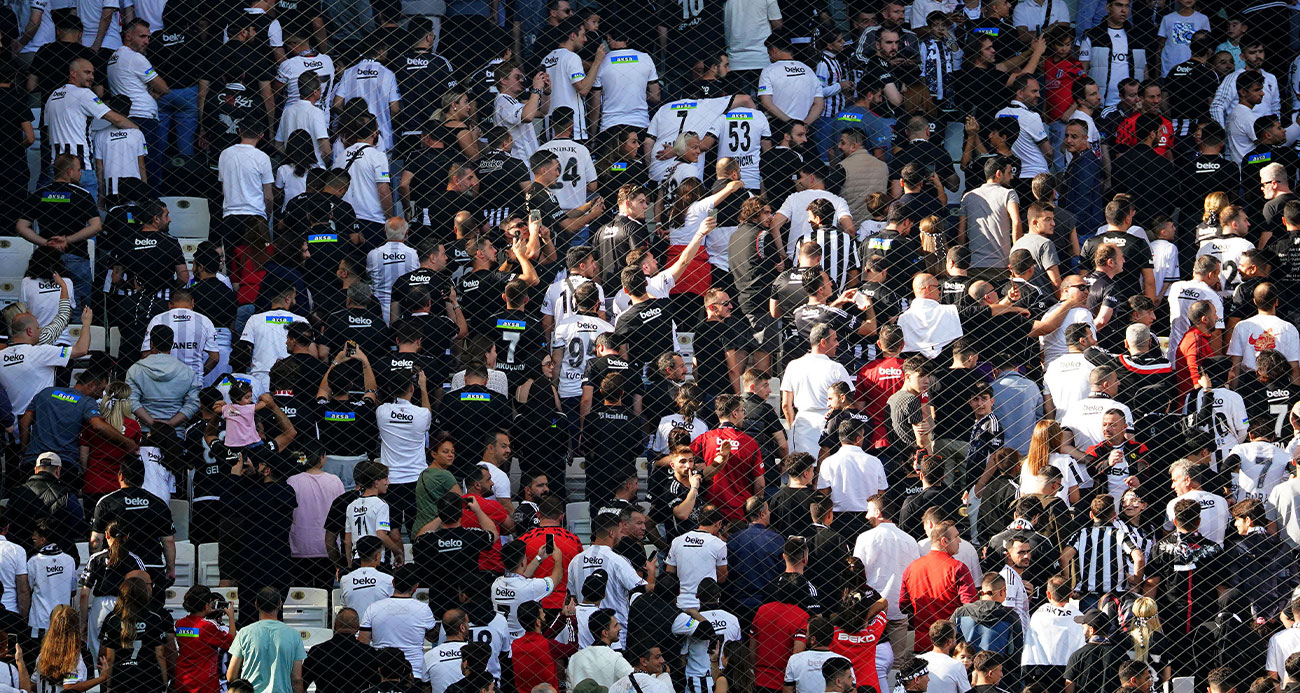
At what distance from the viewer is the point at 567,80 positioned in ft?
40.0

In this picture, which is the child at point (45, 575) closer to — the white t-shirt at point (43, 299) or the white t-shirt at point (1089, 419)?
the white t-shirt at point (43, 299)

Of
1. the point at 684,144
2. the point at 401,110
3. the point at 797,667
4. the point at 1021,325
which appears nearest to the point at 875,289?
the point at 1021,325

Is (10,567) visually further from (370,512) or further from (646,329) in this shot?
(646,329)

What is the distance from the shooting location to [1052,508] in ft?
30.0

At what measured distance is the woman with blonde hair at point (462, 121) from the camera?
11453 millimetres

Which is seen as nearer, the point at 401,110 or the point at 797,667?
the point at 797,667

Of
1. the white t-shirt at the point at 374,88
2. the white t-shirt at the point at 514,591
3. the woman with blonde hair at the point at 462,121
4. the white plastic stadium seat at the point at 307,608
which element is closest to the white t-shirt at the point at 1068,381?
the white t-shirt at the point at 514,591

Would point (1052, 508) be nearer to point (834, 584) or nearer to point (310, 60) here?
point (834, 584)

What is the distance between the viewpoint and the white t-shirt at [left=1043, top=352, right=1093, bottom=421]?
9.90 metres

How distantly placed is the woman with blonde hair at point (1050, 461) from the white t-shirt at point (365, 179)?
14.0ft

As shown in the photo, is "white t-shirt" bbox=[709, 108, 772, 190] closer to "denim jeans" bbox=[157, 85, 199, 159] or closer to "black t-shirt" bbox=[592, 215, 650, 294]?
"black t-shirt" bbox=[592, 215, 650, 294]

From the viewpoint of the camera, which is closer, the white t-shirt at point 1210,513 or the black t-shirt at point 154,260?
the white t-shirt at point 1210,513

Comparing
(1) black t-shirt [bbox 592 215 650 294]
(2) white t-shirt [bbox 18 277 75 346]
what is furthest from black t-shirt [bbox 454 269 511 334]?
(2) white t-shirt [bbox 18 277 75 346]

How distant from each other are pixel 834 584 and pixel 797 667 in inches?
21.9
